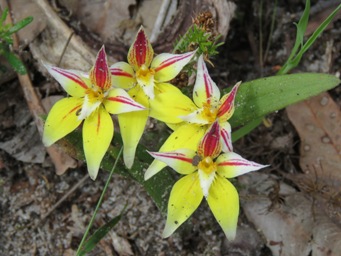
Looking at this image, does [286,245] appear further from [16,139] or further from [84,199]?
[16,139]

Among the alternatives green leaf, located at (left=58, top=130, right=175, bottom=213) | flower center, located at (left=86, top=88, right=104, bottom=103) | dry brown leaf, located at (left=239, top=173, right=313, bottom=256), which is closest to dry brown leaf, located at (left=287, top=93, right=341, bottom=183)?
dry brown leaf, located at (left=239, top=173, right=313, bottom=256)

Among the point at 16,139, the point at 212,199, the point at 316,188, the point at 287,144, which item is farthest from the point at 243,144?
the point at 16,139

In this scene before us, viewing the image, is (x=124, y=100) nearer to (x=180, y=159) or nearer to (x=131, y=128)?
(x=131, y=128)

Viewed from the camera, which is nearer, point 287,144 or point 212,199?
point 212,199

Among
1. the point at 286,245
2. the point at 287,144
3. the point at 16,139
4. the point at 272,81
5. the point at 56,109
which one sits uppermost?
the point at 56,109

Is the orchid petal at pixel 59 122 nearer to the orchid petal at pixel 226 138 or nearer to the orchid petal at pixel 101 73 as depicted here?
the orchid petal at pixel 101 73

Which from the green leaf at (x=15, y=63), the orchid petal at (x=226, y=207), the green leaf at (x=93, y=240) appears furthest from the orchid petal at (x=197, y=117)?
the green leaf at (x=15, y=63)

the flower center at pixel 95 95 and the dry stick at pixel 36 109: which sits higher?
the flower center at pixel 95 95
